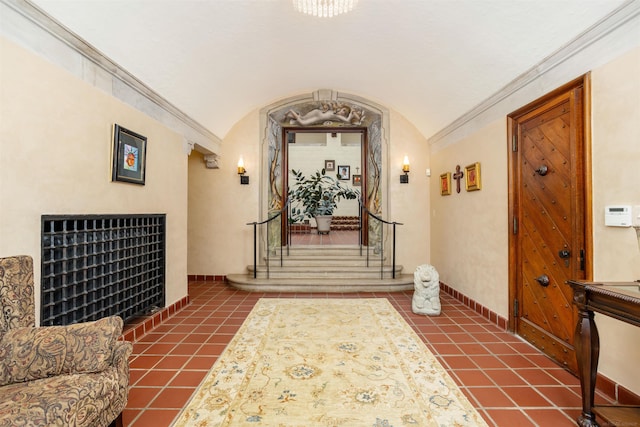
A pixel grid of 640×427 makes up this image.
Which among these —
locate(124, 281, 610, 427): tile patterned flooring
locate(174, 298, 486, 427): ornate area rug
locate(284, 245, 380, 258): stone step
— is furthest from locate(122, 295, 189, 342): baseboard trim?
locate(284, 245, 380, 258): stone step

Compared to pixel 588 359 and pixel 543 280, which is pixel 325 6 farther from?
pixel 543 280

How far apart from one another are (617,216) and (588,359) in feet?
2.94

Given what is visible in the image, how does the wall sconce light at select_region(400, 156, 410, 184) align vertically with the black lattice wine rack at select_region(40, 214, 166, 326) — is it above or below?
above

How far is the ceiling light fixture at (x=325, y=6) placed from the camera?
2.06 meters

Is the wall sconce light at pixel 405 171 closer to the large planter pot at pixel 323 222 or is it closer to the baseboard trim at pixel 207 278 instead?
the large planter pot at pixel 323 222

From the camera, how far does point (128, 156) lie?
8.96ft

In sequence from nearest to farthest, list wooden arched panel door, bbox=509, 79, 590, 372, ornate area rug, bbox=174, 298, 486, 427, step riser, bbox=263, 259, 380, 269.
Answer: ornate area rug, bbox=174, 298, 486, 427, wooden arched panel door, bbox=509, 79, 590, 372, step riser, bbox=263, 259, 380, 269

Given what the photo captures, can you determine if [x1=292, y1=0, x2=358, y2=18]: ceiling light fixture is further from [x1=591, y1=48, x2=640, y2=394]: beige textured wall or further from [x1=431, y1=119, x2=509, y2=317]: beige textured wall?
[x1=431, y1=119, x2=509, y2=317]: beige textured wall

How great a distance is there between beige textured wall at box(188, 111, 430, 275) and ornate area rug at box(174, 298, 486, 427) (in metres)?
2.09

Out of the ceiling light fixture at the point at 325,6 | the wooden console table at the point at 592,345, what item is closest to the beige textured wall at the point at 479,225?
the wooden console table at the point at 592,345

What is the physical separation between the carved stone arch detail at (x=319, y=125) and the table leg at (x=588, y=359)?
3595mm

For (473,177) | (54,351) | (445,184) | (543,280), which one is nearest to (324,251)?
(445,184)

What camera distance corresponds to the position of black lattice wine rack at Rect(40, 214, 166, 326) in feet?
6.65

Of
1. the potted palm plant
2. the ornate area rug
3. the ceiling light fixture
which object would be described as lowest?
the ornate area rug
